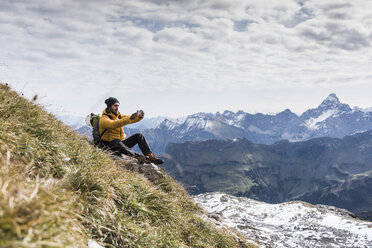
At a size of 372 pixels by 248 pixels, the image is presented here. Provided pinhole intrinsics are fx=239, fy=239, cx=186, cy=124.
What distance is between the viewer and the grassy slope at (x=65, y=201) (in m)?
2.57

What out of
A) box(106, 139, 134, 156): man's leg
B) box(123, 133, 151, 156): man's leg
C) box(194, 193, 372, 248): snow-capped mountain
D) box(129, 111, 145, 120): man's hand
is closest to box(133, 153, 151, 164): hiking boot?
box(106, 139, 134, 156): man's leg

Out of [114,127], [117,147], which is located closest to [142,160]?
[117,147]

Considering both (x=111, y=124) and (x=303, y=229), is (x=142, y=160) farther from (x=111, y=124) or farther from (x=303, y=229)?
(x=303, y=229)

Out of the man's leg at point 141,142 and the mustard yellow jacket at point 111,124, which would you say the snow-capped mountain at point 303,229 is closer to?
the man's leg at point 141,142

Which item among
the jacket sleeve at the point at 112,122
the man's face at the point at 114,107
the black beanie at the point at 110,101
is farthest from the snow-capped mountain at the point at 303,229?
the black beanie at the point at 110,101

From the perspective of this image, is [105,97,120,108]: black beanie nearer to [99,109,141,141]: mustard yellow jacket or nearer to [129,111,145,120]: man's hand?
[99,109,141,141]: mustard yellow jacket

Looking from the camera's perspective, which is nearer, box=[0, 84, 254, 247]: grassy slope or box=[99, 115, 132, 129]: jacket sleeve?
box=[0, 84, 254, 247]: grassy slope

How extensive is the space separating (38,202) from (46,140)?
4.78 meters

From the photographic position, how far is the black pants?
12727mm

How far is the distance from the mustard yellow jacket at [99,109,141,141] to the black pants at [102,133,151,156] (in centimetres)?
43

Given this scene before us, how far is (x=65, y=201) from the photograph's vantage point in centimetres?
376

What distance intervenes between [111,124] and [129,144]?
355 cm

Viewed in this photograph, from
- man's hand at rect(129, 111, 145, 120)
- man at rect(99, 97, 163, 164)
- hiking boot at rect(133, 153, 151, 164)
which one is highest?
man's hand at rect(129, 111, 145, 120)

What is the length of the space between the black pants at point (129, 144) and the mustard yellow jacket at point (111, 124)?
0.43 meters
